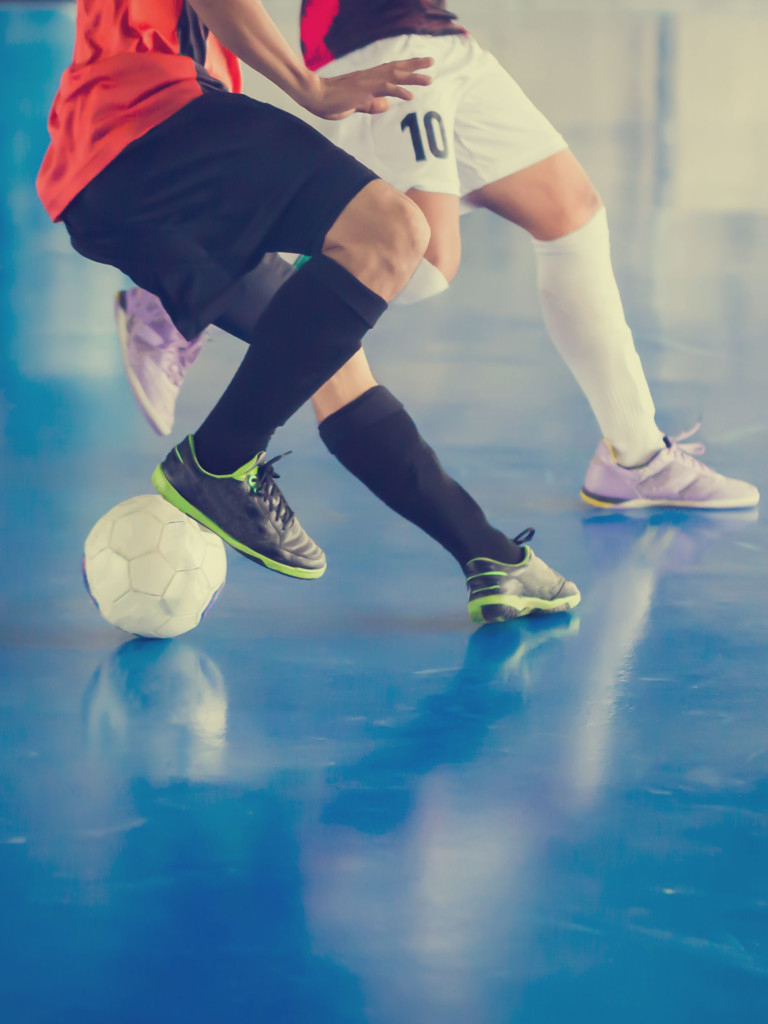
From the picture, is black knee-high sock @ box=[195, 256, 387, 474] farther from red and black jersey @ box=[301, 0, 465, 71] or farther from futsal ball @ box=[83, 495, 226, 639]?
red and black jersey @ box=[301, 0, 465, 71]

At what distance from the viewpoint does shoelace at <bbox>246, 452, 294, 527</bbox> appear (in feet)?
5.54

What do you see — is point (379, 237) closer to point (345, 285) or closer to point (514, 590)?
point (345, 285)

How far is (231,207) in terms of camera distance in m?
1.56

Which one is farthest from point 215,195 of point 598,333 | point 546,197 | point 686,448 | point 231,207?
point 686,448

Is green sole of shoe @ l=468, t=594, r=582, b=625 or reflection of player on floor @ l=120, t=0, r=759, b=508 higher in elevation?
reflection of player on floor @ l=120, t=0, r=759, b=508

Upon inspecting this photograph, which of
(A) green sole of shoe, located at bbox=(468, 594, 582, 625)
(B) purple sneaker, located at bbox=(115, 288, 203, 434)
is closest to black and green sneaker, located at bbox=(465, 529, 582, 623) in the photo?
(A) green sole of shoe, located at bbox=(468, 594, 582, 625)

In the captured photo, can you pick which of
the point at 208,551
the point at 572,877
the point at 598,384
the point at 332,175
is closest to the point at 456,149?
the point at 598,384

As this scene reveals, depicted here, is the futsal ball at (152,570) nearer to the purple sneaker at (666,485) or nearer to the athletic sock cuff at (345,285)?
the athletic sock cuff at (345,285)

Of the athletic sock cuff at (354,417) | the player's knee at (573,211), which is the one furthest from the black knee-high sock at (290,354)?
the player's knee at (573,211)

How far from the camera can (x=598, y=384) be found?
2439mm

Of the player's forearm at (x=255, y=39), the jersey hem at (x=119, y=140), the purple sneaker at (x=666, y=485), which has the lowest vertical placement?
the purple sneaker at (x=666, y=485)

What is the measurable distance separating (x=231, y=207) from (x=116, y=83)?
23 centimetres

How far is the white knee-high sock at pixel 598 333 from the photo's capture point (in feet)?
7.82

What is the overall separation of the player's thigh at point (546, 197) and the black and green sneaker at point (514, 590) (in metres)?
0.75
